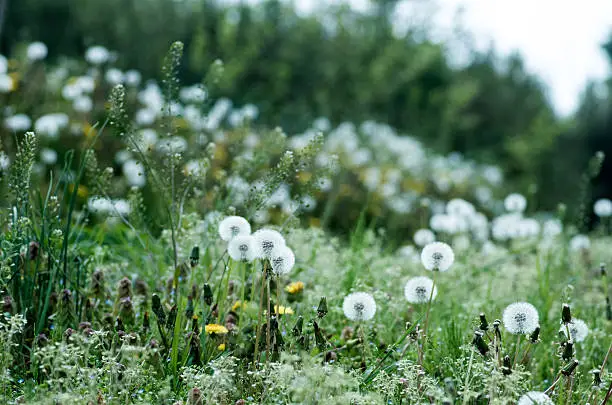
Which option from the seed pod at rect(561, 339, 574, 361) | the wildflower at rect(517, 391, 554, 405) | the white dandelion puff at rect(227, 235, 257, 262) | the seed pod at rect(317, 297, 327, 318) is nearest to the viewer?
the wildflower at rect(517, 391, 554, 405)

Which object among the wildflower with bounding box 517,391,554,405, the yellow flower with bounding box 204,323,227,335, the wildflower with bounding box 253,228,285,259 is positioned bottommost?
the wildflower with bounding box 517,391,554,405

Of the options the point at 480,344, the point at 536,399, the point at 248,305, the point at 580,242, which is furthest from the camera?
the point at 580,242

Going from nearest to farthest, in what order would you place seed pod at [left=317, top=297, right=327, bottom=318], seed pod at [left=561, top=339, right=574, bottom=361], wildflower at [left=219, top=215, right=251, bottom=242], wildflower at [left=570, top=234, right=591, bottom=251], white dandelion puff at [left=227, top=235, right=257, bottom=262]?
seed pod at [left=561, top=339, right=574, bottom=361] → seed pod at [left=317, top=297, right=327, bottom=318] → white dandelion puff at [left=227, top=235, right=257, bottom=262] → wildflower at [left=219, top=215, right=251, bottom=242] → wildflower at [left=570, top=234, right=591, bottom=251]

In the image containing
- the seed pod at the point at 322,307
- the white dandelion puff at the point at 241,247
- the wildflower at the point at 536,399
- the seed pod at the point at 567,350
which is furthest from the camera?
the white dandelion puff at the point at 241,247

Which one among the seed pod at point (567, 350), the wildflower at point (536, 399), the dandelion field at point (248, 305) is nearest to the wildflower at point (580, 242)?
the dandelion field at point (248, 305)

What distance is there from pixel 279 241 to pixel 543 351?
157 centimetres

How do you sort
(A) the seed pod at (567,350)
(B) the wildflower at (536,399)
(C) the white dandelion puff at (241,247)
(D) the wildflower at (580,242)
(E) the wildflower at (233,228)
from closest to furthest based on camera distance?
(B) the wildflower at (536,399) → (A) the seed pod at (567,350) → (C) the white dandelion puff at (241,247) → (E) the wildflower at (233,228) → (D) the wildflower at (580,242)

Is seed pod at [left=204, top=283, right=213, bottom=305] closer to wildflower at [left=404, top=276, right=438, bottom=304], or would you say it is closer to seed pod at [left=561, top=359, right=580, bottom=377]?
wildflower at [left=404, top=276, right=438, bottom=304]

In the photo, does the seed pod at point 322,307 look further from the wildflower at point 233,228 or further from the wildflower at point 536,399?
the wildflower at point 536,399

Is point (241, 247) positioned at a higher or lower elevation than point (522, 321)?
higher

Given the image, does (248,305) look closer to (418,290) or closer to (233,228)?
(233,228)

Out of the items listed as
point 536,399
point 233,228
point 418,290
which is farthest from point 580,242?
point 233,228

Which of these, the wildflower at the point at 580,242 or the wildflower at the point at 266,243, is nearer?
the wildflower at the point at 266,243

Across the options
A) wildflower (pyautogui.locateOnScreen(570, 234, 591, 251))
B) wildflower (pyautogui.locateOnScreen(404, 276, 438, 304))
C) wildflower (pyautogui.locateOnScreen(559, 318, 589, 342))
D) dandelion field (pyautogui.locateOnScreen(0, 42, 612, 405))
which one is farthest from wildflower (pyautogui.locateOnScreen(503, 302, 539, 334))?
wildflower (pyautogui.locateOnScreen(570, 234, 591, 251))
